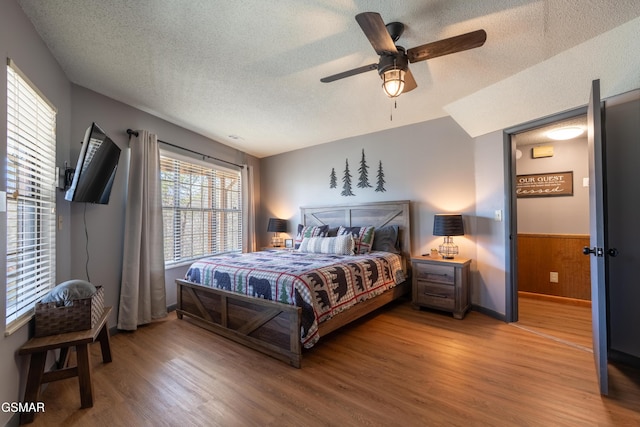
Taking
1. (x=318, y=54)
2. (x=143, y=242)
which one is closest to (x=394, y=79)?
(x=318, y=54)

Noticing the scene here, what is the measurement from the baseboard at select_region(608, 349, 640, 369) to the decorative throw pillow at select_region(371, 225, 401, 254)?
2.15m

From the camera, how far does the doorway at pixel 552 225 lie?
3646 millimetres

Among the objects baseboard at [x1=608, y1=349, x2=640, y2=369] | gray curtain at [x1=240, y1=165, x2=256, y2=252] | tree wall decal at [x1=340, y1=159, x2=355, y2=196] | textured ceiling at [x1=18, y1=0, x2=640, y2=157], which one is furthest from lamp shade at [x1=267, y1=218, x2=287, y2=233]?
baseboard at [x1=608, y1=349, x2=640, y2=369]

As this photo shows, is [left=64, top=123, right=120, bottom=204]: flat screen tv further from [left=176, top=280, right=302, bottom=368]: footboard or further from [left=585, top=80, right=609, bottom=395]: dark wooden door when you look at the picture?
[left=585, top=80, right=609, bottom=395]: dark wooden door

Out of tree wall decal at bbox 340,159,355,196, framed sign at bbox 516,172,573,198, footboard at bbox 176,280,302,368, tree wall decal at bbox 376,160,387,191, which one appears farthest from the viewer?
tree wall decal at bbox 340,159,355,196

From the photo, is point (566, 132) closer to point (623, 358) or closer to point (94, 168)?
point (623, 358)

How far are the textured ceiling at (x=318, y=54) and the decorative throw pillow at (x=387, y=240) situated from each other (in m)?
1.60

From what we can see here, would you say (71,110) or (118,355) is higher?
(71,110)

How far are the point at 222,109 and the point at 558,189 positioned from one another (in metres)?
4.76

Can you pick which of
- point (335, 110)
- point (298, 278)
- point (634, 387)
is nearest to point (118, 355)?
point (298, 278)

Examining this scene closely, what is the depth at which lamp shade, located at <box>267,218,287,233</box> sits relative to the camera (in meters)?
5.04

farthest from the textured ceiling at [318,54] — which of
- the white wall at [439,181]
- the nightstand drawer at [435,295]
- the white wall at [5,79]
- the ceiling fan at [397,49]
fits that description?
the nightstand drawer at [435,295]

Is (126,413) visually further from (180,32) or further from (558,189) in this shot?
(558,189)

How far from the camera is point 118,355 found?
8.02 feet
